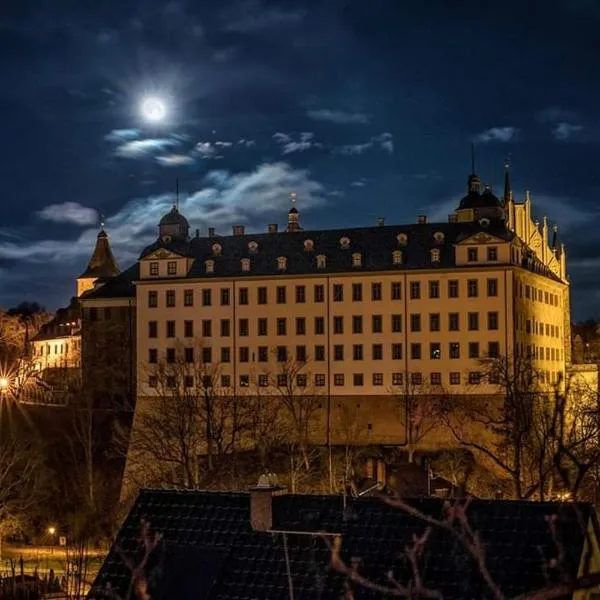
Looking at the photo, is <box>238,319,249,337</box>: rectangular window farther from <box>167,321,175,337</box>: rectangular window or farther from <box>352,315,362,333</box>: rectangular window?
<box>352,315,362,333</box>: rectangular window

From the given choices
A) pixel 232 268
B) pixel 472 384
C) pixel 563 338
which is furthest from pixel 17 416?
pixel 563 338

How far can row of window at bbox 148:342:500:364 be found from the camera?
65688 mm

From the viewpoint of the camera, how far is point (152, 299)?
237 feet

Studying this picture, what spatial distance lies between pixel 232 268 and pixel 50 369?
4595cm

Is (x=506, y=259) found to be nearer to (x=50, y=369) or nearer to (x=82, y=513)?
(x=82, y=513)

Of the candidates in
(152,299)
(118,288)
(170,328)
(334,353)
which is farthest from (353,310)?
(118,288)

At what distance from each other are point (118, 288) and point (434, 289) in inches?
929

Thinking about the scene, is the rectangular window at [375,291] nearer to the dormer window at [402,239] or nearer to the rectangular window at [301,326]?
the dormer window at [402,239]

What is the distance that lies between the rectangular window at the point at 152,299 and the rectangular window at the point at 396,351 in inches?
647

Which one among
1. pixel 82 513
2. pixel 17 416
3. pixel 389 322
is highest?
pixel 389 322

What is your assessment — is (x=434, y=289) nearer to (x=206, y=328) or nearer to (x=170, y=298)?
(x=206, y=328)

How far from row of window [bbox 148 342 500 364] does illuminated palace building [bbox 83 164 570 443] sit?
0.06 m

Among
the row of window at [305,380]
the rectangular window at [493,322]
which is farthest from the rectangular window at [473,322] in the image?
the row of window at [305,380]

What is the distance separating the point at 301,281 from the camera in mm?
69500
